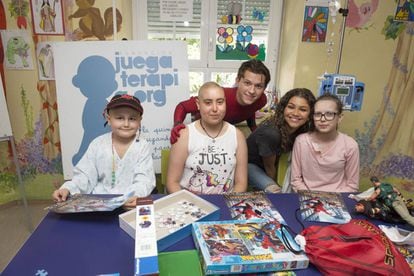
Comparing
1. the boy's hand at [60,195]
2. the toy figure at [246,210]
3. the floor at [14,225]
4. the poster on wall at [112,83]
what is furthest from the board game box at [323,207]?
the floor at [14,225]

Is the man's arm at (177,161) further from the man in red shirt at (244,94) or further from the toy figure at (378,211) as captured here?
the toy figure at (378,211)

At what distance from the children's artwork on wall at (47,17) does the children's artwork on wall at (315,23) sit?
2.01 m

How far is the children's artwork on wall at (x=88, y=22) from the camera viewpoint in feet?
7.66

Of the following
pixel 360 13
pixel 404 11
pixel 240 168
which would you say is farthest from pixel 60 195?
pixel 404 11

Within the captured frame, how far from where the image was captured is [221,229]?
939mm

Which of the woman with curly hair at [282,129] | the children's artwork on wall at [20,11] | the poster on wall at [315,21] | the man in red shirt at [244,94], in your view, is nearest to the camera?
the woman with curly hair at [282,129]

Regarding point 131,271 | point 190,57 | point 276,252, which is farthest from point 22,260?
point 190,57

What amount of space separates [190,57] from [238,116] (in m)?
1.11

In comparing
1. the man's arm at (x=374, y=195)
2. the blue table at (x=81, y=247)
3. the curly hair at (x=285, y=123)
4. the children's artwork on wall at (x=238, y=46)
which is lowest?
the blue table at (x=81, y=247)

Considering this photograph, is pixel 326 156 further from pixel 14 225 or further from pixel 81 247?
pixel 14 225

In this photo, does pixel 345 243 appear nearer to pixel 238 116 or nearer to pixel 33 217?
pixel 238 116

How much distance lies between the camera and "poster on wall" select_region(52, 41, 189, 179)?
1929mm

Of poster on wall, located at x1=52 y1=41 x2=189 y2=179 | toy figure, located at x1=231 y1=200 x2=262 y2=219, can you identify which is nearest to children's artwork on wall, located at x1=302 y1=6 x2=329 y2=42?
poster on wall, located at x1=52 y1=41 x2=189 y2=179

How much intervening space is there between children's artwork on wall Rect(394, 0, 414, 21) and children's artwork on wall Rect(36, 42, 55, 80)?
2946 mm
